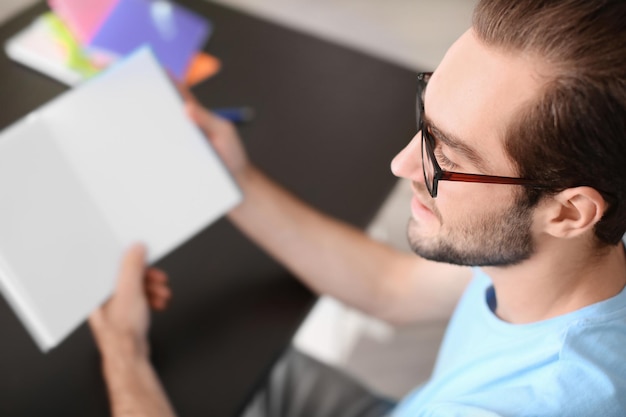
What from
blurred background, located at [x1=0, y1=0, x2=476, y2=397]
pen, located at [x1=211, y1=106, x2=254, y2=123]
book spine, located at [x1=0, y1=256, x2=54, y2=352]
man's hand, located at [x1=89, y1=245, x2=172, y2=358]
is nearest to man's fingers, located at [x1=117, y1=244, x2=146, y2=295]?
man's hand, located at [x1=89, y1=245, x2=172, y2=358]

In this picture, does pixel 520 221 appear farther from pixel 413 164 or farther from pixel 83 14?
pixel 83 14

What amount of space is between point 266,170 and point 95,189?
0.31 meters

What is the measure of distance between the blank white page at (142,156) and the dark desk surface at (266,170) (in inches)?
3.8

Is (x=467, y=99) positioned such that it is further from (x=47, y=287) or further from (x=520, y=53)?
(x=47, y=287)

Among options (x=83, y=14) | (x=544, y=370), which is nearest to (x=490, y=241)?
(x=544, y=370)

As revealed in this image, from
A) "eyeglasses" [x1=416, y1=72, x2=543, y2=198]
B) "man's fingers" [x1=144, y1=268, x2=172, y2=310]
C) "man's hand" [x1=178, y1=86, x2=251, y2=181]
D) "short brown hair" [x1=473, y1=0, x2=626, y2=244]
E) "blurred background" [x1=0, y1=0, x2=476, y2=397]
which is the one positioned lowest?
"blurred background" [x1=0, y1=0, x2=476, y2=397]

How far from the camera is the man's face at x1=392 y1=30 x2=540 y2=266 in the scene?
641mm

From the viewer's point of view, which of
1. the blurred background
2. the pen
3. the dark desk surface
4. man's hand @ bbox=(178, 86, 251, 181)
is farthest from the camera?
the blurred background

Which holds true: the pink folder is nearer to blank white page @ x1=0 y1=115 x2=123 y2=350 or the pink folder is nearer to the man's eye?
blank white page @ x1=0 y1=115 x2=123 y2=350

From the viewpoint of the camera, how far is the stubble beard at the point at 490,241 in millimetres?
710

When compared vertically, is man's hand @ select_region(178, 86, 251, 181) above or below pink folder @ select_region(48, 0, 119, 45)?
below

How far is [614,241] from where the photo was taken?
715 millimetres

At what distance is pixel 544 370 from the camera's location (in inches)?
26.7

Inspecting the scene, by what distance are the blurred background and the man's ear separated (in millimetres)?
443
